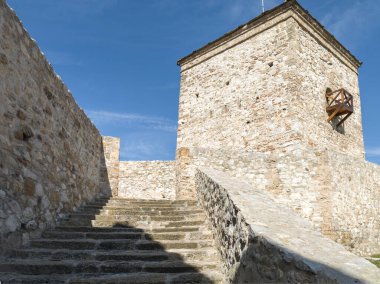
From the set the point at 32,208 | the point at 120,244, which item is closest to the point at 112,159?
the point at 32,208

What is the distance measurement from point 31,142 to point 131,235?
207 cm

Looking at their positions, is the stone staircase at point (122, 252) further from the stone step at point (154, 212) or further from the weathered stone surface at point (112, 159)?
the weathered stone surface at point (112, 159)

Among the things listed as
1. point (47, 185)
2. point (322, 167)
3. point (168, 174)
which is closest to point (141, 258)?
point (47, 185)

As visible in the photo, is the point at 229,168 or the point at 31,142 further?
the point at 229,168

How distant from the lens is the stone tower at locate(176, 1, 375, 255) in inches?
318

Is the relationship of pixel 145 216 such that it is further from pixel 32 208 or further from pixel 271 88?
pixel 271 88

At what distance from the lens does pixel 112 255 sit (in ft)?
14.4

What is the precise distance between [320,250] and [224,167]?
214 inches

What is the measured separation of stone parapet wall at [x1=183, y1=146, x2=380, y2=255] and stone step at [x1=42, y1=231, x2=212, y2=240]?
2958 millimetres

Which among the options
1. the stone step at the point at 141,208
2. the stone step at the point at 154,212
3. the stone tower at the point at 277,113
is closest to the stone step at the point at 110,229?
the stone step at the point at 154,212

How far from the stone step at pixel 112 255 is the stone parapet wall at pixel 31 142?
332mm

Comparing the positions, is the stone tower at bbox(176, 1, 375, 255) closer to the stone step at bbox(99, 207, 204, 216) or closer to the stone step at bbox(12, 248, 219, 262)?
the stone step at bbox(99, 207, 204, 216)

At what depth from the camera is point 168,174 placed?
12750mm

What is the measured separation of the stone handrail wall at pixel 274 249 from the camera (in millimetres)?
2400
